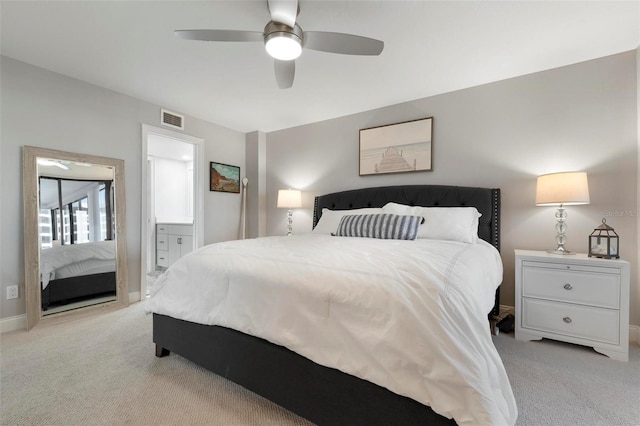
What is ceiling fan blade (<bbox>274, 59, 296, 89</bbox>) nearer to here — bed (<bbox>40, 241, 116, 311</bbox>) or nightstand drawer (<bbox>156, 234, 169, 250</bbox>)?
bed (<bbox>40, 241, 116, 311</bbox>)

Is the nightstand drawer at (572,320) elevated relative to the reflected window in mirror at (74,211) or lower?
lower

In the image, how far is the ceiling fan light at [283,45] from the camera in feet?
5.34

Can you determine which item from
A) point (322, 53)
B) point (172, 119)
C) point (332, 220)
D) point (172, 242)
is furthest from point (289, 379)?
point (172, 242)

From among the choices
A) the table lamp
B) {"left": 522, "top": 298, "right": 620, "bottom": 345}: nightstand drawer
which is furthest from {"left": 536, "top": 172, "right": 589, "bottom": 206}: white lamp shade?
the table lamp

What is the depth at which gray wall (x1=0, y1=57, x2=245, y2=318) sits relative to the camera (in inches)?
92.6

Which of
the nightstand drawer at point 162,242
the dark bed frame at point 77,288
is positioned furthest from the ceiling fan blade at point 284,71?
the nightstand drawer at point 162,242

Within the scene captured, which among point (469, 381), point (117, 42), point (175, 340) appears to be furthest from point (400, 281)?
point (117, 42)

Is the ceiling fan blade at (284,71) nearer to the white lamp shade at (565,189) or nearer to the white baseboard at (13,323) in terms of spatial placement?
the white lamp shade at (565,189)

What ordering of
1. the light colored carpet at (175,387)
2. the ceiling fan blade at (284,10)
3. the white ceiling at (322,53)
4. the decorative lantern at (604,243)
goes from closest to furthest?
the light colored carpet at (175,387) → the ceiling fan blade at (284,10) → the white ceiling at (322,53) → the decorative lantern at (604,243)

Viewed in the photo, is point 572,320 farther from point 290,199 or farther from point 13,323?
point 13,323

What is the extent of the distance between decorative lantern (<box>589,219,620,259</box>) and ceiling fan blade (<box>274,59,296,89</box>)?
2622mm

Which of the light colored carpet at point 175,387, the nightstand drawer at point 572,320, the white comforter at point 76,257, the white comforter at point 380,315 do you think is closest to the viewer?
the white comforter at point 380,315

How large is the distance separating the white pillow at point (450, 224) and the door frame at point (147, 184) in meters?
2.94

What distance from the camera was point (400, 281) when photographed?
104 centimetres
